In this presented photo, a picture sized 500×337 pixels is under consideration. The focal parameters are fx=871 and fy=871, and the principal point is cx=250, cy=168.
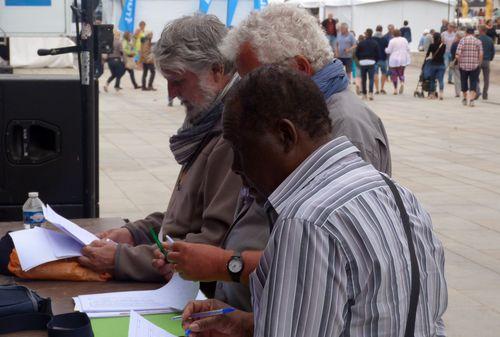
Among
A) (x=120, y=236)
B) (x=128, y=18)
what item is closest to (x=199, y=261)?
(x=120, y=236)

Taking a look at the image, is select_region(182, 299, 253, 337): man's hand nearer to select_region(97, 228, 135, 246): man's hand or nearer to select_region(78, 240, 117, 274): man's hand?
select_region(78, 240, 117, 274): man's hand

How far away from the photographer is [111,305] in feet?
9.26

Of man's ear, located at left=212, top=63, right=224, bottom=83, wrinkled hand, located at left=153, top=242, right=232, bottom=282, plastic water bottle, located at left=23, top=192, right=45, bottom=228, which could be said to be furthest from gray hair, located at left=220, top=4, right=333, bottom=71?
plastic water bottle, located at left=23, top=192, right=45, bottom=228

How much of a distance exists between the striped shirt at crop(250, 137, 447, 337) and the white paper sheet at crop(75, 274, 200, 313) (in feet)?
3.68

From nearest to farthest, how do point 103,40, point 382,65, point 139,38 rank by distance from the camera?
point 103,40
point 382,65
point 139,38

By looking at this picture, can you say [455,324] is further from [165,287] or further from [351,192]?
[351,192]

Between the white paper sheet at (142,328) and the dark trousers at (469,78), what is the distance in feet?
62.8

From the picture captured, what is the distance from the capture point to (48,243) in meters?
3.22

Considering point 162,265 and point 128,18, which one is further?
point 128,18

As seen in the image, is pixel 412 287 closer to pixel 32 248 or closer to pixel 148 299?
pixel 148 299

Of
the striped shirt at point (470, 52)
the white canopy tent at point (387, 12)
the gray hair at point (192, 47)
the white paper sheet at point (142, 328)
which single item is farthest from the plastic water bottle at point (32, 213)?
the white canopy tent at point (387, 12)

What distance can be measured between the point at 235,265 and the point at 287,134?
77 cm

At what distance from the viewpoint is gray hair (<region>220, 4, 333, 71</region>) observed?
270cm

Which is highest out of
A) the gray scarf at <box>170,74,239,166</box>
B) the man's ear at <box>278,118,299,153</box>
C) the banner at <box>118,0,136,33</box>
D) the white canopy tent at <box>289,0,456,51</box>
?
the white canopy tent at <box>289,0,456,51</box>
